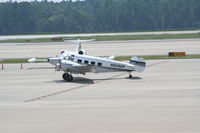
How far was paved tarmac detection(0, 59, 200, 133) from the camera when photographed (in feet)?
64.7

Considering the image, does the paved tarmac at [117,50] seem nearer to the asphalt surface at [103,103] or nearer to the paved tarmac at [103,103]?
the paved tarmac at [103,103]

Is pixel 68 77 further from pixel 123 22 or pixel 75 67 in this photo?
pixel 123 22

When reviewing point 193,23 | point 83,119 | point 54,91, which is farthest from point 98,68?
point 193,23

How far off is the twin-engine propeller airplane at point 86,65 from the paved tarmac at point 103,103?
91cm

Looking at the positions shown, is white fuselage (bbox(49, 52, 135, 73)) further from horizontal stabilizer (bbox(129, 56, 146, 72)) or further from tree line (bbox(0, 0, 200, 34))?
tree line (bbox(0, 0, 200, 34))

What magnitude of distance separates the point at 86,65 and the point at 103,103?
10756 millimetres

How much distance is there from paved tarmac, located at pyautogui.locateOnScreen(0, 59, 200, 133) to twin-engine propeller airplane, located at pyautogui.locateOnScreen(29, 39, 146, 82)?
905mm

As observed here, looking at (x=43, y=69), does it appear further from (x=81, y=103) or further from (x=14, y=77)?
(x=81, y=103)

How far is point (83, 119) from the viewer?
21188mm

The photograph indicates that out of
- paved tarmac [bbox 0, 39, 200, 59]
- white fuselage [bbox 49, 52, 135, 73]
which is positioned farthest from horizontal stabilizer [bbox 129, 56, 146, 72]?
paved tarmac [bbox 0, 39, 200, 59]

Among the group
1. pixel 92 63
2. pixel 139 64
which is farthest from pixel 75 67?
pixel 139 64

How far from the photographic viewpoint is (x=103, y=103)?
83.6 ft

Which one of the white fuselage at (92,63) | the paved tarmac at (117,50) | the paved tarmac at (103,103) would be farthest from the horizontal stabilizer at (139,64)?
the paved tarmac at (117,50)

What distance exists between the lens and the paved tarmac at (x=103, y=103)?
777 inches
